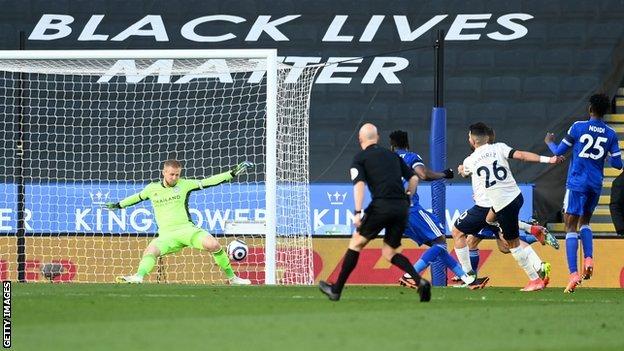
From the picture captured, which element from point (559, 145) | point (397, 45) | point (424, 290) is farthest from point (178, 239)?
point (397, 45)

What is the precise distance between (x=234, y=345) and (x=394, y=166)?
4056mm

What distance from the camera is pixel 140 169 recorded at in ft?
69.8

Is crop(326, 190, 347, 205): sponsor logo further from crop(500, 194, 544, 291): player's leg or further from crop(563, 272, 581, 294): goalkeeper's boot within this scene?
crop(563, 272, 581, 294): goalkeeper's boot

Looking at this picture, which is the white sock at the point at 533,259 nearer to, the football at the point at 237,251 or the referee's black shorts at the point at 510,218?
the referee's black shorts at the point at 510,218

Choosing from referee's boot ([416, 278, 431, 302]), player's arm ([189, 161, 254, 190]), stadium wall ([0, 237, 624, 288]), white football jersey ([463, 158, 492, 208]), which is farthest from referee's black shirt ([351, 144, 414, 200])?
stadium wall ([0, 237, 624, 288])

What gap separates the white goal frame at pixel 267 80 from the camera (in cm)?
1648

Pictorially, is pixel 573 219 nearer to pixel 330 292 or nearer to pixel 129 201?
pixel 330 292

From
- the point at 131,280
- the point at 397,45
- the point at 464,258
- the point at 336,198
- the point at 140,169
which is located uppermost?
the point at 397,45

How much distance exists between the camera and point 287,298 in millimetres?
12852

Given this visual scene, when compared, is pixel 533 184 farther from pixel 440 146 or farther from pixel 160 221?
pixel 160 221

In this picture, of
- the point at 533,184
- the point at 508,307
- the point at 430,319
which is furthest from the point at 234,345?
the point at 533,184

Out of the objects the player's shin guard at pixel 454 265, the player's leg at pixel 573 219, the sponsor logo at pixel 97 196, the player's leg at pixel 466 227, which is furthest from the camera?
the sponsor logo at pixel 97 196

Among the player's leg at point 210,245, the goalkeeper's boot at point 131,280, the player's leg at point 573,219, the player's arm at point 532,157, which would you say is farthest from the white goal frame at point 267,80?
the player's leg at point 573,219

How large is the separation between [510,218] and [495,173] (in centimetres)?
47
